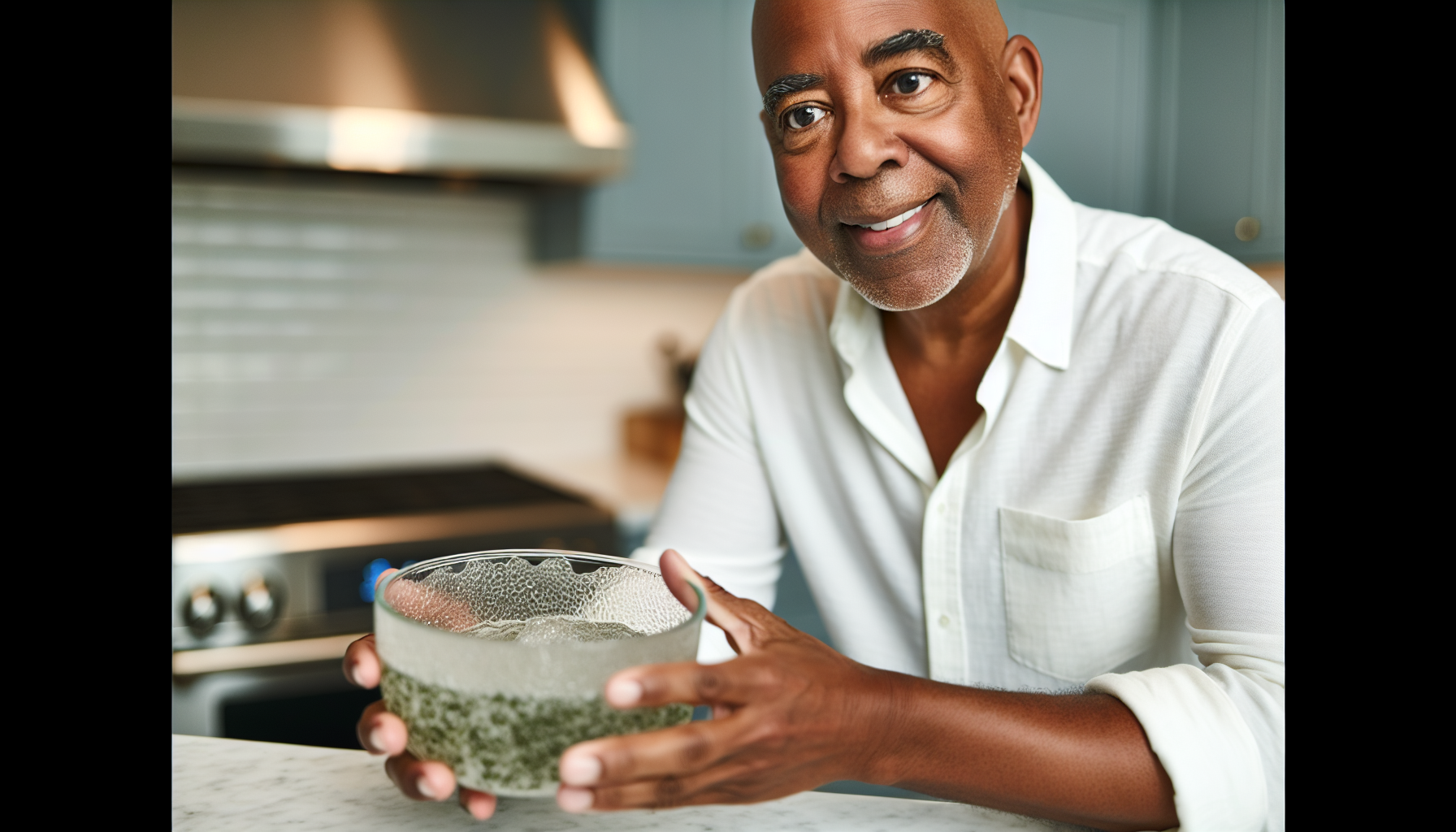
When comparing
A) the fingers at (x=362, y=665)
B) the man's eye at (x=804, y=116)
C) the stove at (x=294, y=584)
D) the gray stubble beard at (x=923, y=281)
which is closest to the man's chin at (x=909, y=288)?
the gray stubble beard at (x=923, y=281)

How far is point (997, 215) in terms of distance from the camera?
78 cm

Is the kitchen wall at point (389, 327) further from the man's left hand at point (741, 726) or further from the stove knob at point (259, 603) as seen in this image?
the man's left hand at point (741, 726)

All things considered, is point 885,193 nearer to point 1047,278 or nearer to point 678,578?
point 1047,278

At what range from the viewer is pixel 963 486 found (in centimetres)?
86

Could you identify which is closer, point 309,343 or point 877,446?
point 877,446

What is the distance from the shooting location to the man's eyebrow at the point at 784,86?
686mm

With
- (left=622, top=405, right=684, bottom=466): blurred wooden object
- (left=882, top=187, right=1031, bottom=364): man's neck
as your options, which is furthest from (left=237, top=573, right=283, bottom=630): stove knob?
(left=882, top=187, right=1031, bottom=364): man's neck

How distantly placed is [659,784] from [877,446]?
0.52m

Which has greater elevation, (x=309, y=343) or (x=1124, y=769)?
(x=309, y=343)
